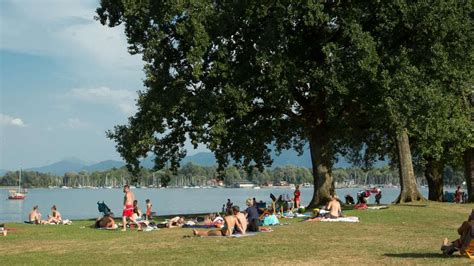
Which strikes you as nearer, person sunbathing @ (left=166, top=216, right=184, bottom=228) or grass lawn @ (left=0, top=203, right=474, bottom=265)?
grass lawn @ (left=0, top=203, right=474, bottom=265)

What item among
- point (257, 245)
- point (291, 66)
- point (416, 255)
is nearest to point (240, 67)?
point (291, 66)

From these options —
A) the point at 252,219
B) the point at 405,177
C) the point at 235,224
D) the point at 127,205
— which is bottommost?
the point at 235,224

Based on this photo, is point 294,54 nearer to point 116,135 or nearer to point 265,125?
point 265,125

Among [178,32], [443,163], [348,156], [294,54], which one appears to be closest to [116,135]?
[178,32]

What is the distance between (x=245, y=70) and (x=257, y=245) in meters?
15.8

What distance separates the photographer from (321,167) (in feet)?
122

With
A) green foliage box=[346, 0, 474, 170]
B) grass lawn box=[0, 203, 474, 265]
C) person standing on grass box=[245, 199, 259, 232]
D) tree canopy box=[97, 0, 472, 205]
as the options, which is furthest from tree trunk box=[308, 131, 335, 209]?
person standing on grass box=[245, 199, 259, 232]

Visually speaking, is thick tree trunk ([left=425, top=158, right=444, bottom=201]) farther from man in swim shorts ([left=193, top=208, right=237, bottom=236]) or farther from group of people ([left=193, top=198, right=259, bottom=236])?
man in swim shorts ([left=193, top=208, right=237, bottom=236])

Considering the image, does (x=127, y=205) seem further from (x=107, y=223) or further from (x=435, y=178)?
(x=435, y=178)

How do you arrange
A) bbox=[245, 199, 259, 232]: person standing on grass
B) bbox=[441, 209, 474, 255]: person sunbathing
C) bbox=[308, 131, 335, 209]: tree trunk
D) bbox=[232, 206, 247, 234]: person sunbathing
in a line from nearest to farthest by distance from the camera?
bbox=[441, 209, 474, 255]: person sunbathing, bbox=[232, 206, 247, 234]: person sunbathing, bbox=[245, 199, 259, 232]: person standing on grass, bbox=[308, 131, 335, 209]: tree trunk

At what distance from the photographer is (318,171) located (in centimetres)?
3731

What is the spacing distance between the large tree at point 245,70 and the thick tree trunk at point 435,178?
20.0 meters

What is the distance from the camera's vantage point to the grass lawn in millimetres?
16250

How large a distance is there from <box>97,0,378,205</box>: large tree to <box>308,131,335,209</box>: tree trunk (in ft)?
0.19
